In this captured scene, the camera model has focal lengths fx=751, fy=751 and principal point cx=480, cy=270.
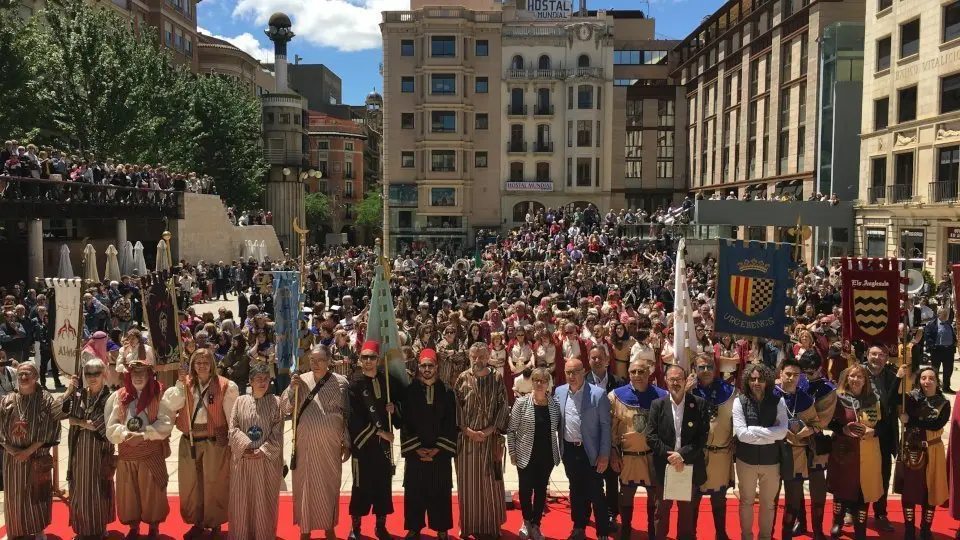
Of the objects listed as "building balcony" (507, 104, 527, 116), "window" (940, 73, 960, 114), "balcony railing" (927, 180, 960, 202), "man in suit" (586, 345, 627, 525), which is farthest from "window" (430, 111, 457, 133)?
"man in suit" (586, 345, 627, 525)

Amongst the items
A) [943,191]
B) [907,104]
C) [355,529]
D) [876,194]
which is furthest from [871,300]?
[876,194]

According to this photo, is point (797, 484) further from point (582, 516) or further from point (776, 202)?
point (776, 202)

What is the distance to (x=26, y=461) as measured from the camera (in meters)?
6.53

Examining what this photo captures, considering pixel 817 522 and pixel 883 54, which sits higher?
pixel 883 54

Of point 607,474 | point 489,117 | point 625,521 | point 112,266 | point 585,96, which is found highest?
point 585,96

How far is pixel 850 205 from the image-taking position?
3152 cm

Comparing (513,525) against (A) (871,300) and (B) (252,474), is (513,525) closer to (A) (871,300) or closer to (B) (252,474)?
(B) (252,474)

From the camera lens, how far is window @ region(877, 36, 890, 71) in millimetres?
29250

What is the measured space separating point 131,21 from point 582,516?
4309cm

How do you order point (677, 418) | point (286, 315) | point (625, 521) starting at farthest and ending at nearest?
point (286, 315) → point (625, 521) → point (677, 418)

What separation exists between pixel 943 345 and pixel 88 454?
13.8m

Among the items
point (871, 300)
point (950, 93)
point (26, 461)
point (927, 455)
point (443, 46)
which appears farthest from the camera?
point (443, 46)

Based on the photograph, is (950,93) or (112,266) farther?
(950,93)

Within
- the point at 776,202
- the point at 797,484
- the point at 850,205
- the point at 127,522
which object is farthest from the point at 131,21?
the point at 797,484
